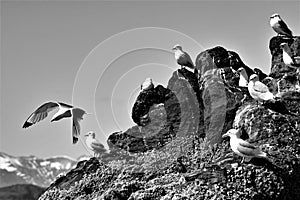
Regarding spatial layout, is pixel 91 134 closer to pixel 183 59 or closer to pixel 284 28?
pixel 183 59

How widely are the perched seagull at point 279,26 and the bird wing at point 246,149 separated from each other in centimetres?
765

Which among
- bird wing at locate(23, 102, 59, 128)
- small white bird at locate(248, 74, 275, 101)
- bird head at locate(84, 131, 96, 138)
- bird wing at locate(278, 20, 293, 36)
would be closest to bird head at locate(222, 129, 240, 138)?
small white bird at locate(248, 74, 275, 101)

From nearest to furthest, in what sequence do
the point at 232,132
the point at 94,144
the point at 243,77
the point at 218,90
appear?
the point at 232,132, the point at 218,90, the point at 243,77, the point at 94,144

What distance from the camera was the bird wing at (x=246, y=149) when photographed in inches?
534

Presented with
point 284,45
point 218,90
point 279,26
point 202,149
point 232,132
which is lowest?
point 202,149

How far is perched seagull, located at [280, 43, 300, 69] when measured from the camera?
698 inches

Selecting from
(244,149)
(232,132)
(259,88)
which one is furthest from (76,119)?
(244,149)

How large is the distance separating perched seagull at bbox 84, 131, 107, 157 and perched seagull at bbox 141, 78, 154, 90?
6.76ft

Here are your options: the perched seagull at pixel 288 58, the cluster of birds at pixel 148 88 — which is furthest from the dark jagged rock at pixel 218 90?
the perched seagull at pixel 288 58

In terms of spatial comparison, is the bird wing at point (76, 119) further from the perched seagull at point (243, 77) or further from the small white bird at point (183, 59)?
the perched seagull at point (243, 77)

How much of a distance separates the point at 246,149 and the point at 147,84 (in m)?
5.41

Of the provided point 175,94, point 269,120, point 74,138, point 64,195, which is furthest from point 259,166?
point 74,138

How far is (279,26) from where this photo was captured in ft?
68.7

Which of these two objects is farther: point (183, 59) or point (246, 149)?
point (183, 59)
